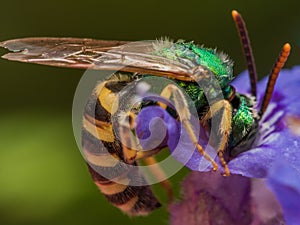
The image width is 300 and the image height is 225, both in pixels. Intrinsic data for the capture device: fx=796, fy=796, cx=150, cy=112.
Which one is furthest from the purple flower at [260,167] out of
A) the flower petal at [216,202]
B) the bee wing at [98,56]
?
the bee wing at [98,56]

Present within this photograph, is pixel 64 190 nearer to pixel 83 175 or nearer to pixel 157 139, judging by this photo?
pixel 83 175

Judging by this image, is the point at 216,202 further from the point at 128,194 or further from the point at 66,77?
the point at 66,77

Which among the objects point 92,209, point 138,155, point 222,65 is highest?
point 222,65

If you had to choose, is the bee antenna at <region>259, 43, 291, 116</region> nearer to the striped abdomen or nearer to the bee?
the bee

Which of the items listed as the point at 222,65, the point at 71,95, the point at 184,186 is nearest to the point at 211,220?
the point at 184,186

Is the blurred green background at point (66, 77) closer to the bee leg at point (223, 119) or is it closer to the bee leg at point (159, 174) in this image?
the bee leg at point (159, 174)

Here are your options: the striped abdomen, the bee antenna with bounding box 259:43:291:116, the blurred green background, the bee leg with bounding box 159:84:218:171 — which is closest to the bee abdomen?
the striped abdomen

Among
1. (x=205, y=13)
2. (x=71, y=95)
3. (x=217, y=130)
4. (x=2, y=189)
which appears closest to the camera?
(x=217, y=130)
